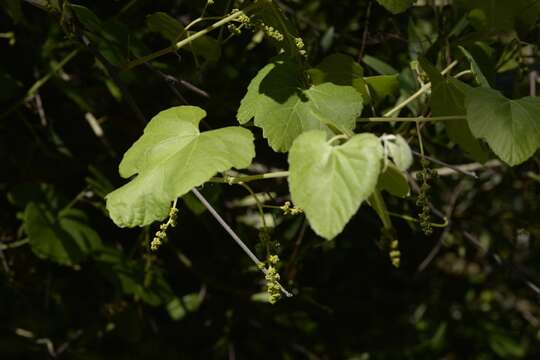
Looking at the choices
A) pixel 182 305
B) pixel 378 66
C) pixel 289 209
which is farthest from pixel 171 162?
pixel 182 305

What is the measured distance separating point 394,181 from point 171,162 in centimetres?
30

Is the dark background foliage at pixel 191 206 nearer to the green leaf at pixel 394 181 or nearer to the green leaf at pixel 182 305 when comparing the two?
the green leaf at pixel 182 305

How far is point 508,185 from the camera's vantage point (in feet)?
7.65

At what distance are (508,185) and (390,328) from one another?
667 mm

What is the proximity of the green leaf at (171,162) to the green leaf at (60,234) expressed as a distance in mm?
680

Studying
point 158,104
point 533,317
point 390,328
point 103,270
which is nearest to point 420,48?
point 158,104

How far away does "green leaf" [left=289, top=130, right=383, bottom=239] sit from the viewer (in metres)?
0.78

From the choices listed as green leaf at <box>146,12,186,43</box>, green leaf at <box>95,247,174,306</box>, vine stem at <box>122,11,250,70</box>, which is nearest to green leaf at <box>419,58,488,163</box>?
vine stem at <box>122,11,250,70</box>

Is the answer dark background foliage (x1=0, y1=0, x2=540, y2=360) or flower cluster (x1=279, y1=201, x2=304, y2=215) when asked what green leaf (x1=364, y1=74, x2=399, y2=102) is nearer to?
dark background foliage (x1=0, y1=0, x2=540, y2=360)

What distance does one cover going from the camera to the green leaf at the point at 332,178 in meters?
0.78

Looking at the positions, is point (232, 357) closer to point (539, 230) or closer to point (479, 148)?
point (539, 230)

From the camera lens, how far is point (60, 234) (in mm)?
1735

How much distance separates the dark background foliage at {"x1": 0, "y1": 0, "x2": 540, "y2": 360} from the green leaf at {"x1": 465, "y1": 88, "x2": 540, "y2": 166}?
1.07 ft

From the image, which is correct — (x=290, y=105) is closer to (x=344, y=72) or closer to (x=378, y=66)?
(x=344, y=72)
